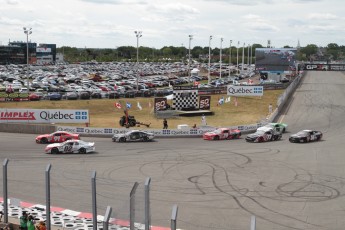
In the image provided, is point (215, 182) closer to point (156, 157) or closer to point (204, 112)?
point (156, 157)

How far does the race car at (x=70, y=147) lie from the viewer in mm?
31359

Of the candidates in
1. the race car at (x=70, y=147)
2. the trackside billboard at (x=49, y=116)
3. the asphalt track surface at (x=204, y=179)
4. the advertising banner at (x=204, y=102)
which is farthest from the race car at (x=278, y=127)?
the trackside billboard at (x=49, y=116)

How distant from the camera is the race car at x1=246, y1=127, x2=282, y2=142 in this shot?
36.7 metres

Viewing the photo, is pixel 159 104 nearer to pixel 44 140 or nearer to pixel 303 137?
pixel 44 140

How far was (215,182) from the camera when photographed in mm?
23656

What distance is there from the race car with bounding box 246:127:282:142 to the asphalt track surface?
760 mm

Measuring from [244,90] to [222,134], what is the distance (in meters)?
28.8

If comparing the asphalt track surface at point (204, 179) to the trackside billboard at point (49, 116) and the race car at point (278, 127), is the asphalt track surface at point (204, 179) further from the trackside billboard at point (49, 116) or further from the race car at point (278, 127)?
the trackside billboard at point (49, 116)

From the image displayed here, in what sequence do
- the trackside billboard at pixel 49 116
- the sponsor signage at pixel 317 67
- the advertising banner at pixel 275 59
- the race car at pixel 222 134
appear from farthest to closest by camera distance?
the sponsor signage at pixel 317 67
the advertising banner at pixel 275 59
the trackside billboard at pixel 49 116
the race car at pixel 222 134

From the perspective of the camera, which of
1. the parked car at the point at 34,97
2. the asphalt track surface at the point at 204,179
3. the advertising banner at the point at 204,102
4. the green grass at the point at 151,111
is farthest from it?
the parked car at the point at 34,97

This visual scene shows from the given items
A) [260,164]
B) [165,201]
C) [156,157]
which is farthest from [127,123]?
[165,201]

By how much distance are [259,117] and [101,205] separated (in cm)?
3495

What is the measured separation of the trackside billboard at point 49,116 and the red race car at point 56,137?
21.7 ft

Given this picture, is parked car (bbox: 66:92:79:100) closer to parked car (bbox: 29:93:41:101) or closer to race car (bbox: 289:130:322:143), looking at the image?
parked car (bbox: 29:93:41:101)
